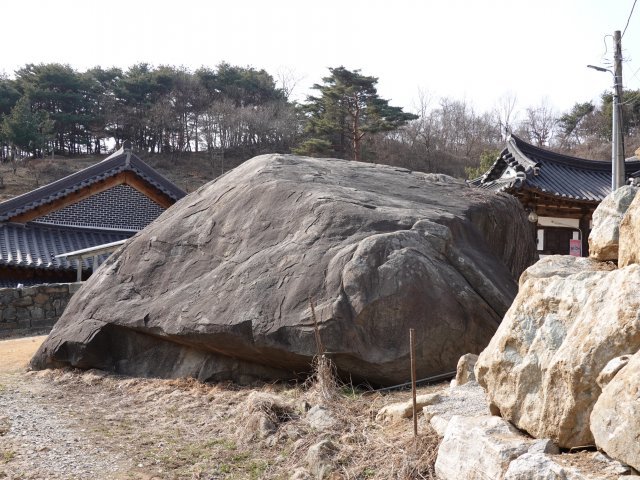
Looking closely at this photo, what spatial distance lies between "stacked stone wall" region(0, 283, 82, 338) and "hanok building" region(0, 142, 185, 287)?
2556 mm

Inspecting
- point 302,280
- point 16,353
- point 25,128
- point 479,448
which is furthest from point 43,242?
point 25,128

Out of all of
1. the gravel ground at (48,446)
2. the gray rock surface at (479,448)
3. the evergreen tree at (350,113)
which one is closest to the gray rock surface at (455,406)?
the gray rock surface at (479,448)

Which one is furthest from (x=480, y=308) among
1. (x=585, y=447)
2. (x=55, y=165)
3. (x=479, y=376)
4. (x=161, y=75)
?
(x=161, y=75)

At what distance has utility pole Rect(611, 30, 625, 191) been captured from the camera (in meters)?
14.6

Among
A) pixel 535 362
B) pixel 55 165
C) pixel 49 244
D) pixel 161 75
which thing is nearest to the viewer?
pixel 535 362

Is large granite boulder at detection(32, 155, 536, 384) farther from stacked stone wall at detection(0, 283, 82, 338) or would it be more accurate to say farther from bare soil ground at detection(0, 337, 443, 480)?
stacked stone wall at detection(0, 283, 82, 338)

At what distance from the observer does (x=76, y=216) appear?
21109 millimetres

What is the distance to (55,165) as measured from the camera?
4184cm

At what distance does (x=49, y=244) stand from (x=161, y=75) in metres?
29.0

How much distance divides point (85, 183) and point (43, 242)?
2325 millimetres

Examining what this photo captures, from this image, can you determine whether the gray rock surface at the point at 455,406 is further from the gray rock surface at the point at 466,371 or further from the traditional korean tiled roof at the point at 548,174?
the traditional korean tiled roof at the point at 548,174

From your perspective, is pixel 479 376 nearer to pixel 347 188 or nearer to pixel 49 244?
pixel 347 188

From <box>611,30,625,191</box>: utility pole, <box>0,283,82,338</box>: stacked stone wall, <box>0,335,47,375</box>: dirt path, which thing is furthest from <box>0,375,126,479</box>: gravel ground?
<box>611,30,625,191</box>: utility pole

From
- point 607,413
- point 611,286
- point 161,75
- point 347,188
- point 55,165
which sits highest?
point 161,75
